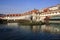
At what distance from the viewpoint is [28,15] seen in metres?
6.53

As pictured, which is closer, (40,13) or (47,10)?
(47,10)

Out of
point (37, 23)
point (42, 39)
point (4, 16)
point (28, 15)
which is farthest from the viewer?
point (37, 23)

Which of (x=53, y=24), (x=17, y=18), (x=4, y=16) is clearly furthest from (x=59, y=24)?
(x=4, y=16)

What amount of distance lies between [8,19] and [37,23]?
3.94ft

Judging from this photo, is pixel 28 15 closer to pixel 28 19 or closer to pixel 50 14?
pixel 28 19

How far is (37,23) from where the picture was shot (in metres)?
6.96

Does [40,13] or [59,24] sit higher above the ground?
[40,13]

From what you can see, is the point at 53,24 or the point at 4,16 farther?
the point at 53,24

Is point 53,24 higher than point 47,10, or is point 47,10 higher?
point 47,10

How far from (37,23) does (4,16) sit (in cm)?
147

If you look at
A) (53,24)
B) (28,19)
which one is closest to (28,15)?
(28,19)

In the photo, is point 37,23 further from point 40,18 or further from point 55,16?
point 55,16

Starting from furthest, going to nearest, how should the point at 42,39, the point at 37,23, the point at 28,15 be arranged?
the point at 37,23 → the point at 28,15 → the point at 42,39

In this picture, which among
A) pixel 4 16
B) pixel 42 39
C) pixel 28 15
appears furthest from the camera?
pixel 28 15
